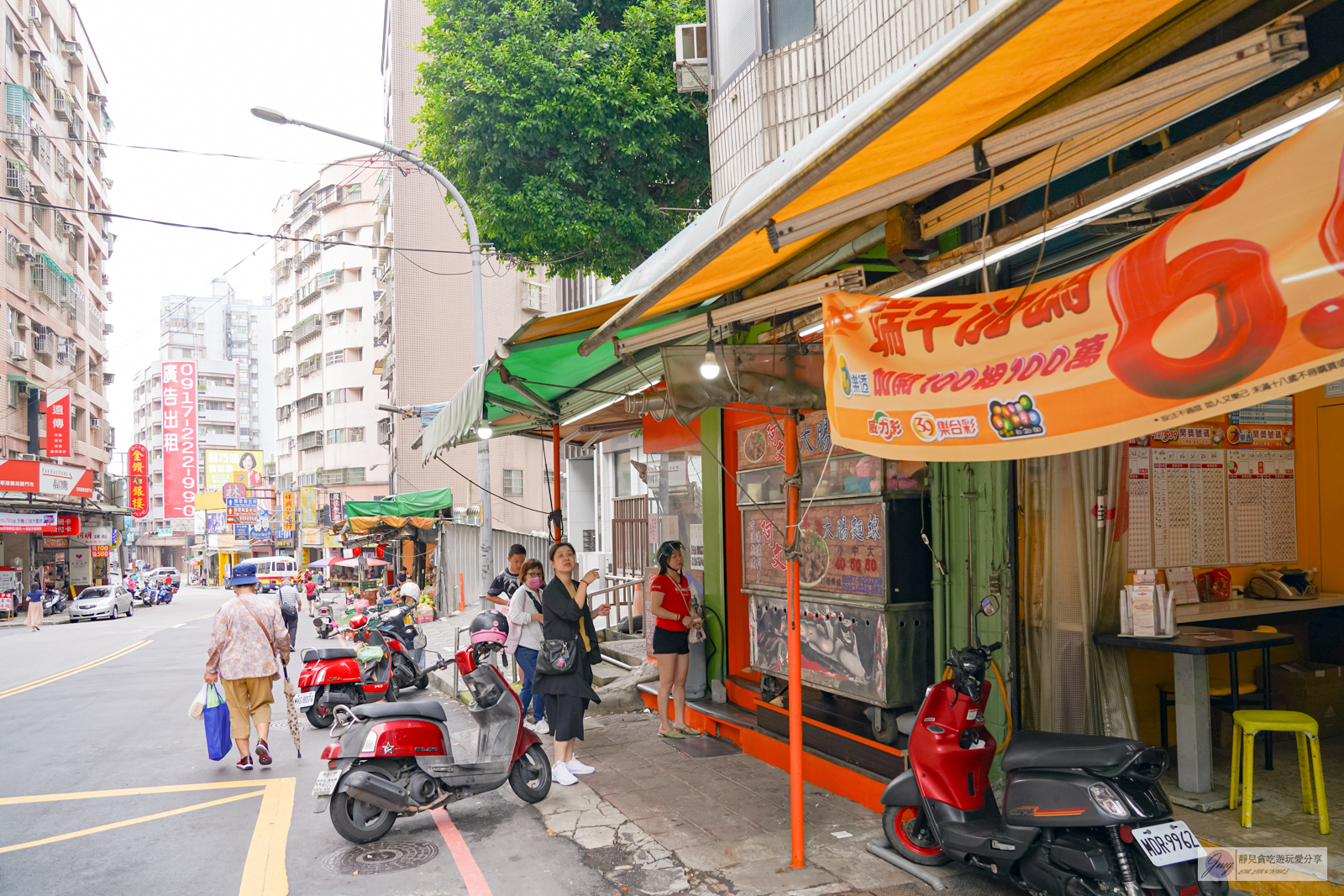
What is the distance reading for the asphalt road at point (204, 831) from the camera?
5.22 m

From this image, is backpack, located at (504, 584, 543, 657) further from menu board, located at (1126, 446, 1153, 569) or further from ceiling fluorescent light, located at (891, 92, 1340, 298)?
ceiling fluorescent light, located at (891, 92, 1340, 298)

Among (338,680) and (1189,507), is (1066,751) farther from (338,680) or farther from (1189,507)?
(338,680)

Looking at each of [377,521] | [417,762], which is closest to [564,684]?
[417,762]

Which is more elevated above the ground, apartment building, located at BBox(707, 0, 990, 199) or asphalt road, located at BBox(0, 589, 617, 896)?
apartment building, located at BBox(707, 0, 990, 199)

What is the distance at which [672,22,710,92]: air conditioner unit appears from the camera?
13242mm

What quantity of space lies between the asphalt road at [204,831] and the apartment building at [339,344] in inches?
1719

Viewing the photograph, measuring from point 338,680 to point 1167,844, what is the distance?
9324mm

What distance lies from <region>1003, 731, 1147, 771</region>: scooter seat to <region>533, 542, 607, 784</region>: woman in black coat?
3647 mm

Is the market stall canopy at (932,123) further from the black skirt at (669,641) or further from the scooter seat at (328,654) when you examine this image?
the scooter seat at (328,654)

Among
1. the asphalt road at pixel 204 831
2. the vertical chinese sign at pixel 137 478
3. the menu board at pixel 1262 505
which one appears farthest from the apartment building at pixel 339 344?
the menu board at pixel 1262 505

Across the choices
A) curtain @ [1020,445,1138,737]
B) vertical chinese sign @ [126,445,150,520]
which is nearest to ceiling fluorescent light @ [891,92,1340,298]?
curtain @ [1020,445,1138,737]

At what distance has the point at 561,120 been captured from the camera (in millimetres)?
14156

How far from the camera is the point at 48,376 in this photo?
3644cm

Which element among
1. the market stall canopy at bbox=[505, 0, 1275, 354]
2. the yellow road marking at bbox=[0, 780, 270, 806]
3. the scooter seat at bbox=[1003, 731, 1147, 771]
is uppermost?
the market stall canopy at bbox=[505, 0, 1275, 354]
